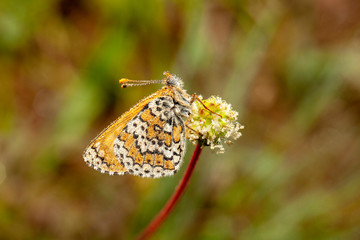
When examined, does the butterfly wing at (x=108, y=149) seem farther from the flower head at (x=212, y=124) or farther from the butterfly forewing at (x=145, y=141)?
the flower head at (x=212, y=124)

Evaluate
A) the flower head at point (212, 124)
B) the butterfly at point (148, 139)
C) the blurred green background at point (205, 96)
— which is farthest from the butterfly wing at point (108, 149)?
the blurred green background at point (205, 96)

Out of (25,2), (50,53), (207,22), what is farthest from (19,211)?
(207,22)

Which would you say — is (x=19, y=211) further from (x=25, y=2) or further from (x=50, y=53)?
(x=25, y=2)

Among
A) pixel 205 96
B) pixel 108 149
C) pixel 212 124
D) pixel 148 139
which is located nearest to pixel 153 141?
pixel 148 139

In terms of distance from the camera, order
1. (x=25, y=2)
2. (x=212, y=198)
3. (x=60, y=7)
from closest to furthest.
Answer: (x=212, y=198) < (x=25, y=2) < (x=60, y=7)

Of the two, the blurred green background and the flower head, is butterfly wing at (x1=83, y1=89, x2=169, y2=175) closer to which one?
the flower head

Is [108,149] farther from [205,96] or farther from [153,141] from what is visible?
[205,96]
